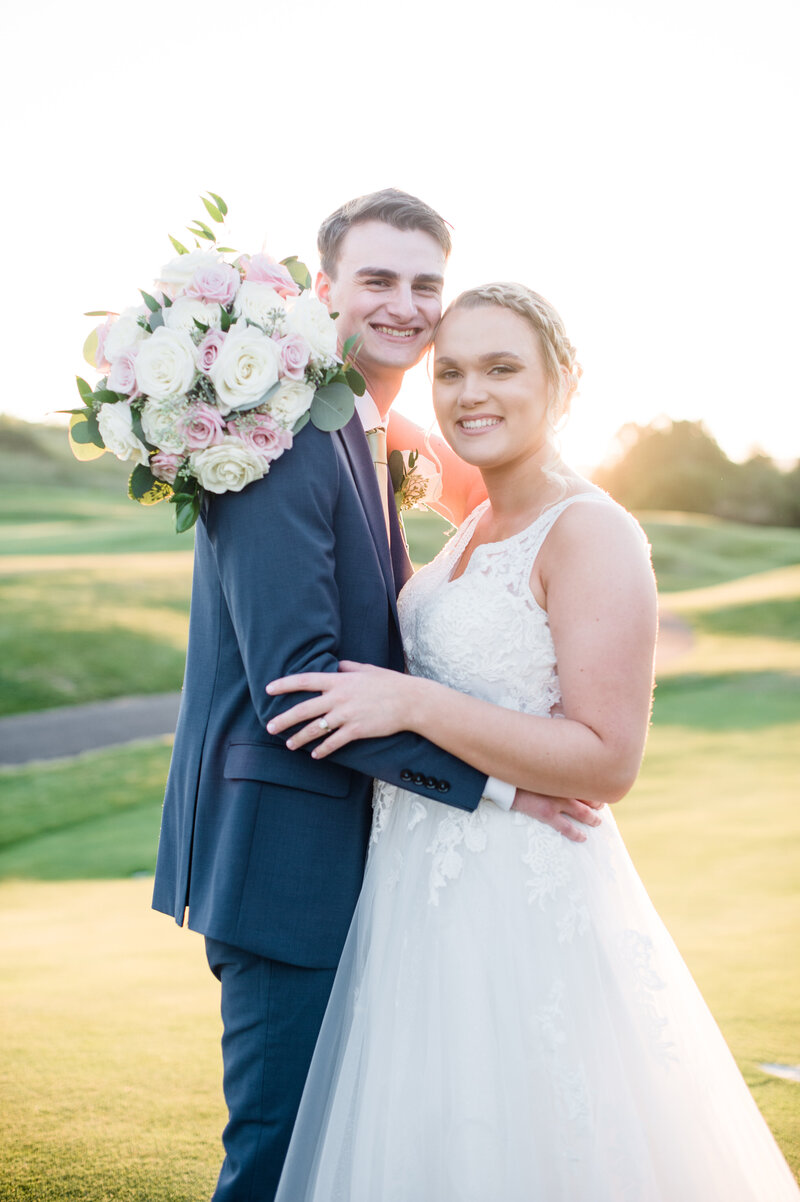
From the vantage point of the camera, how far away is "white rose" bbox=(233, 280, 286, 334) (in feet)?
7.47

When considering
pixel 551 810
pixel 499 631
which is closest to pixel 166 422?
pixel 499 631

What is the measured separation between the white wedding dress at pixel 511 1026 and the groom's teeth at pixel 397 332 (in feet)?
2.55

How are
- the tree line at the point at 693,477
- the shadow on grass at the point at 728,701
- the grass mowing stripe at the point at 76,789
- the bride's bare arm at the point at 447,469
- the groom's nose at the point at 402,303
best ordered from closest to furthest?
the groom's nose at the point at 402,303
the bride's bare arm at the point at 447,469
the grass mowing stripe at the point at 76,789
the shadow on grass at the point at 728,701
the tree line at the point at 693,477

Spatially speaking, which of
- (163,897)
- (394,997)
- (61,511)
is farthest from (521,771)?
(61,511)

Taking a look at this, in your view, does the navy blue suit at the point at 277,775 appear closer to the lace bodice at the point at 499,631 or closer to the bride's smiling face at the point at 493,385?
the lace bodice at the point at 499,631

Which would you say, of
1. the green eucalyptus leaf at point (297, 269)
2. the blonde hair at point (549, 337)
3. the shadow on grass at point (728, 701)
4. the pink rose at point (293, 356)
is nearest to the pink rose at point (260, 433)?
the pink rose at point (293, 356)

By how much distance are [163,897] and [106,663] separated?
1515 centimetres

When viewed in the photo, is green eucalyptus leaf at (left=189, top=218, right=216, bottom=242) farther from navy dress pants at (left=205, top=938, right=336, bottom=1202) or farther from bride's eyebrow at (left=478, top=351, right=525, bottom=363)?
navy dress pants at (left=205, top=938, right=336, bottom=1202)

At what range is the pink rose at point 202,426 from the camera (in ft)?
7.26

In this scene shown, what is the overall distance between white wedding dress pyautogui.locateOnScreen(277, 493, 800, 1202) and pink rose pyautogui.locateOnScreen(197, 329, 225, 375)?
2.95 ft

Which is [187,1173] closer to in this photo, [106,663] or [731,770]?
[731,770]

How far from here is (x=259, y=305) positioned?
2279mm

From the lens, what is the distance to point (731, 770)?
1046 cm

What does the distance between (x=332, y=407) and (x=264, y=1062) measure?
1.57 metres
